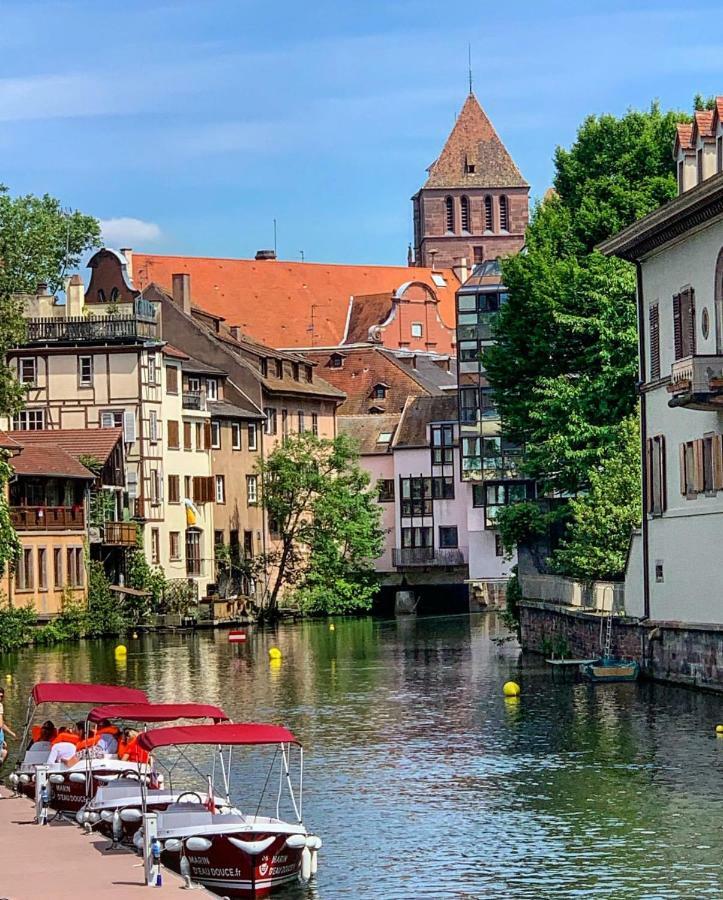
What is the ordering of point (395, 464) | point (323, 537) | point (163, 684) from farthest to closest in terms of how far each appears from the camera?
1. point (395, 464)
2. point (323, 537)
3. point (163, 684)

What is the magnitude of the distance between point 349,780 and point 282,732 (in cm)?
904

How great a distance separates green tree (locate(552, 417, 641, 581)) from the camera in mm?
64062

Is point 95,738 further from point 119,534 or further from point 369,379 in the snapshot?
point 369,379

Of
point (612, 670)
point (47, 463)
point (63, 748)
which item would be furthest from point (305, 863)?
point (47, 463)

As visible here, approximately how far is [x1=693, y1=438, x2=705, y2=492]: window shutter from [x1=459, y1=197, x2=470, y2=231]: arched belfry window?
140 meters

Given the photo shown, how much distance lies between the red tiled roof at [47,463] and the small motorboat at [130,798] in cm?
5495

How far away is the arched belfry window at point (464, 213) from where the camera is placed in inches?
7505

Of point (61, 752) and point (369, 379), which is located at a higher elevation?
point (369, 379)

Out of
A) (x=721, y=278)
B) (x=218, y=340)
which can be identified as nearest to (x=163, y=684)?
(x=721, y=278)

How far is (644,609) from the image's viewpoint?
5572 cm

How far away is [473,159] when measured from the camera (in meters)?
190

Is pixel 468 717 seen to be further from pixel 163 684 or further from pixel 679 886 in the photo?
pixel 679 886

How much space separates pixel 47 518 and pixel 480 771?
55595 mm

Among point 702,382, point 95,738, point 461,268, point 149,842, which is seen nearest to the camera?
point 149,842
